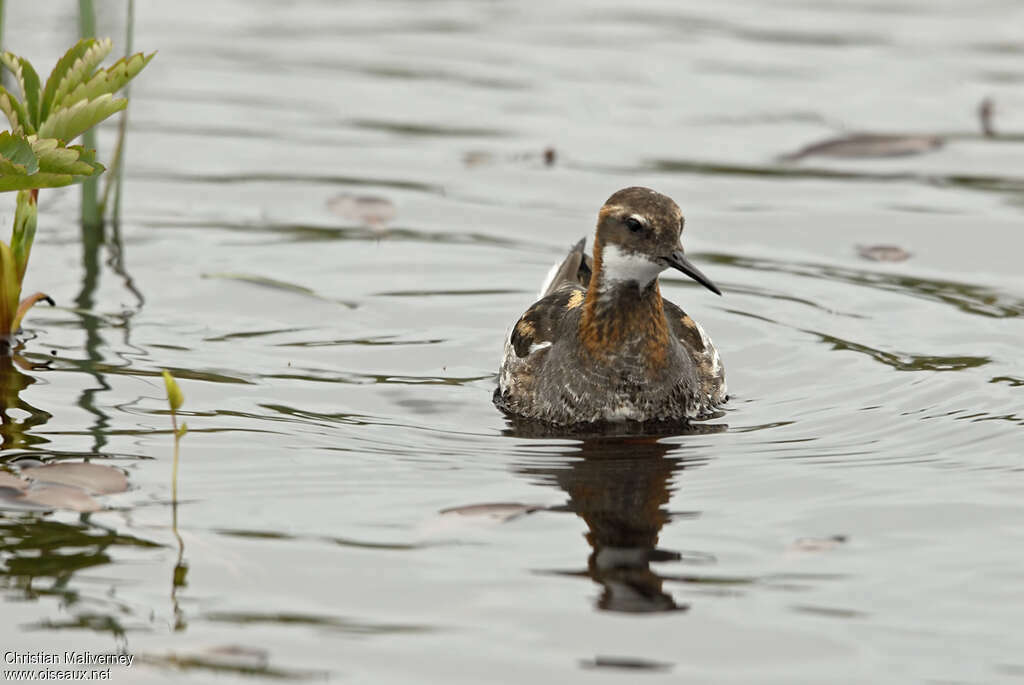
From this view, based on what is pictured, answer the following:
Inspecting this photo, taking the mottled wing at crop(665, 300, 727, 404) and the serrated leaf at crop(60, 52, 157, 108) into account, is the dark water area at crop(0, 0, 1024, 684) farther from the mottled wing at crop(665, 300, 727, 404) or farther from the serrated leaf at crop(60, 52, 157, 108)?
the serrated leaf at crop(60, 52, 157, 108)

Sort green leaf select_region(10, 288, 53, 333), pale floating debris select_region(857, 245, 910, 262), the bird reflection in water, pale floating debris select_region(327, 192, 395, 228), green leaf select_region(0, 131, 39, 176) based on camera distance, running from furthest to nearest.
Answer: pale floating debris select_region(327, 192, 395, 228), pale floating debris select_region(857, 245, 910, 262), green leaf select_region(10, 288, 53, 333), green leaf select_region(0, 131, 39, 176), the bird reflection in water

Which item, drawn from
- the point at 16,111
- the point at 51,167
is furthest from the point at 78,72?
the point at 51,167

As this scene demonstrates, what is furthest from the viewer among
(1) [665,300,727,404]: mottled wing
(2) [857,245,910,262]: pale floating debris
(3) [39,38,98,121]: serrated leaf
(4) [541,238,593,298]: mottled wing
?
(2) [857,245,910,262]: pale floating debris

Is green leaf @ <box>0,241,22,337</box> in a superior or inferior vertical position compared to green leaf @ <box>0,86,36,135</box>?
inferior

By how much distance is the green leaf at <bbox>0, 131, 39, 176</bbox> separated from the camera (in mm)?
7551

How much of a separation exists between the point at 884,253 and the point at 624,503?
501cm

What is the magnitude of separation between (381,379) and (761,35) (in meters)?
9.96

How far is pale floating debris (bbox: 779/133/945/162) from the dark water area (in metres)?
0.09

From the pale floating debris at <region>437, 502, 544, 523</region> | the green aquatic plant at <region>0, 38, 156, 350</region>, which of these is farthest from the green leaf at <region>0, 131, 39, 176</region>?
the pale floating debris at <region>437, 502, 544, 523</region>

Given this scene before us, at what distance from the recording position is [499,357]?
9844 millimetres

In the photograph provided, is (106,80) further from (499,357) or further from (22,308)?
(499,357)

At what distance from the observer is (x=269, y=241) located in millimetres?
11609

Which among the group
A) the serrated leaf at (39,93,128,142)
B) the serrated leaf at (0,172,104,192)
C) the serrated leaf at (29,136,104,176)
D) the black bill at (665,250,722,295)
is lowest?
the black bill at (665,250,722,295)

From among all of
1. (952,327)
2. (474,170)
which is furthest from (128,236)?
(952,327)
